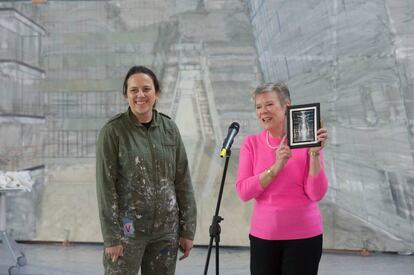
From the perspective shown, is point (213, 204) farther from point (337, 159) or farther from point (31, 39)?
point (31, 39)

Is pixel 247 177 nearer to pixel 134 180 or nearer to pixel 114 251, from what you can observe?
pixel 134 180

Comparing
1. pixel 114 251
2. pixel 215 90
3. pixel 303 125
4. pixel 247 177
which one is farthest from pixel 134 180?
pixel 215 90

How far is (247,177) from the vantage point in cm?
167

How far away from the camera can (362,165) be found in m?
3.72

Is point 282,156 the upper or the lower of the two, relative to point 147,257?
upper

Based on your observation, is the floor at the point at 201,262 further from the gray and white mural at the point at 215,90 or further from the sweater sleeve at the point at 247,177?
the sweater sleeve at the point at 247,177

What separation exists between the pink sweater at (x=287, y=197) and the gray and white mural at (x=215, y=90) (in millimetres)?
2298

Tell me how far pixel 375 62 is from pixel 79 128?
2734 millimetres

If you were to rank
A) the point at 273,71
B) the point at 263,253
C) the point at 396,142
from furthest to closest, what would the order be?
1. the point at 273,71
2. the point at 396,142
3. the point at 263,253

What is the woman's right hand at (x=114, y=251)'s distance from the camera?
1587 millimetres

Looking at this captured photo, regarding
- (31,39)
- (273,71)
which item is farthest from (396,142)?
(31,39)

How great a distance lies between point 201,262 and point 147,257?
1.94 metres

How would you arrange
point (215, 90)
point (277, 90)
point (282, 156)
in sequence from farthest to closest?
point (215, 90) < point (277, 90) < point (282, 156)

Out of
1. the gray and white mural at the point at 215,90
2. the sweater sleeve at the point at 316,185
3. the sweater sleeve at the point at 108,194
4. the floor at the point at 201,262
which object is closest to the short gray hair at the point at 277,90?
the sweater sleeve at the point at 316,185
